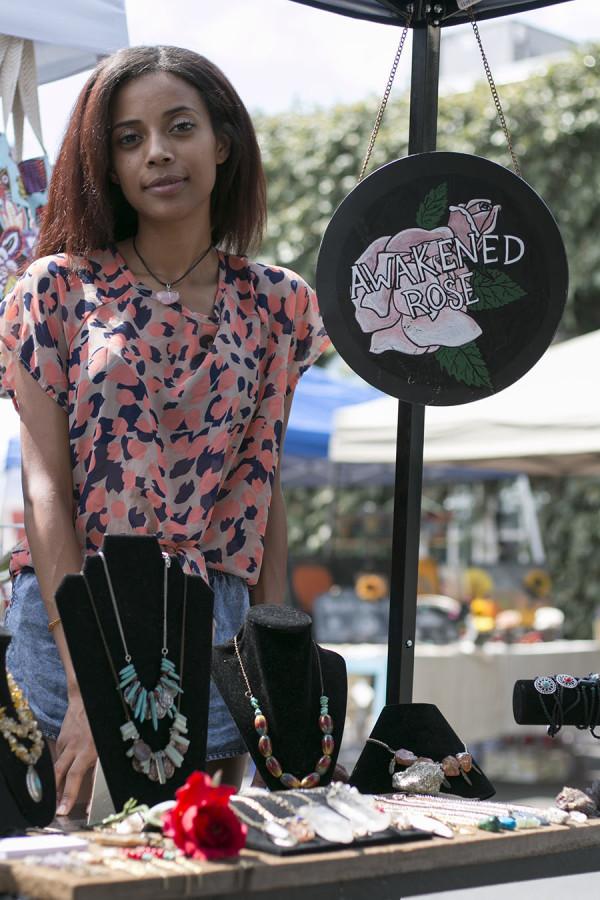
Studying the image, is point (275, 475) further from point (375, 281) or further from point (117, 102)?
point (117, 102)

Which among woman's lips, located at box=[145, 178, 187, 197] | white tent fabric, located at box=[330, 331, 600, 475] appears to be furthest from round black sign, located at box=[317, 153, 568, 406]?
white tent fabric, located at box=[330, 331, 600, 475]

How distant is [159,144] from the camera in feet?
5.30

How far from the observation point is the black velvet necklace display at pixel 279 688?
143 cm

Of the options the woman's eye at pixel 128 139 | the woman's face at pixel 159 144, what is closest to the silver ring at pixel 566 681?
the woman's face at pixel 159 144

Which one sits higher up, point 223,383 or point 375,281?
point 375,281

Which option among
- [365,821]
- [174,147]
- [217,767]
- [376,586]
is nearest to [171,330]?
[174,147]

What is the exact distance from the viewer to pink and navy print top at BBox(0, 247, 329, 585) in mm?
1564

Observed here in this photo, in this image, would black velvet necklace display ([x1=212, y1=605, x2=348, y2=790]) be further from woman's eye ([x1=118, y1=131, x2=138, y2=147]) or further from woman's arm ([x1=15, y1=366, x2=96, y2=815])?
woman's eye ([x1=118, y1=131, x2=138, y2=147])

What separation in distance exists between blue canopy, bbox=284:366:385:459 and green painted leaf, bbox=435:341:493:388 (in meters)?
4.83

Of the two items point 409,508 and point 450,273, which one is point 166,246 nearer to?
point 450,273

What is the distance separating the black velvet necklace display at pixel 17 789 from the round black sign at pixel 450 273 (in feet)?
2.61

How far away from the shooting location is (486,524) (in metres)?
9.98

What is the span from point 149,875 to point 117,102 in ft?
3.26

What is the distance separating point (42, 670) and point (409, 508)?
683mm
